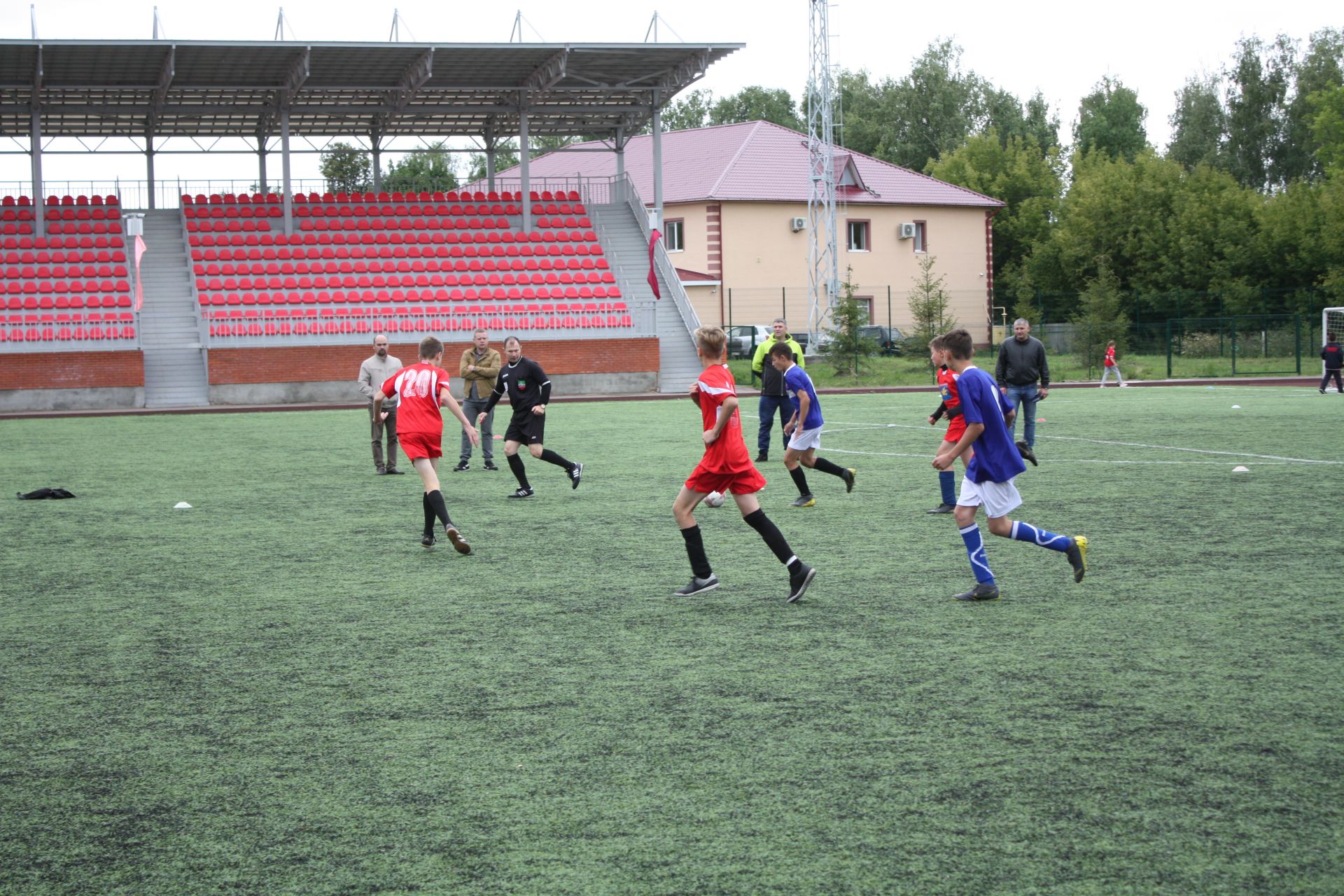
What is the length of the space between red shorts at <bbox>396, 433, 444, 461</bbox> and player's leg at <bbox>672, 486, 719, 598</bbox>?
115 inches

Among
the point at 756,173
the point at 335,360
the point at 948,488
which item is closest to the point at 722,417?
the point at 948,488

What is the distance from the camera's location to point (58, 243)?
33.7 m

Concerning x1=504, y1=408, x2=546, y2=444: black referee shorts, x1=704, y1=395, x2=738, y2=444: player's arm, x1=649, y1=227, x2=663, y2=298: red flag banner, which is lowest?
x1=504, y1=408, x2=546, y2=444: black referee shorts

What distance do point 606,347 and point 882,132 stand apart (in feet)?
141

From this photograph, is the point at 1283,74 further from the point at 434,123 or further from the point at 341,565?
the point at 341,565

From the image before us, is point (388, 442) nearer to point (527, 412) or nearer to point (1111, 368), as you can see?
point (527, 412)

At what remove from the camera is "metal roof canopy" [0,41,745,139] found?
3197 cm

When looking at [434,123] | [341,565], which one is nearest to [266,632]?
[341,565]

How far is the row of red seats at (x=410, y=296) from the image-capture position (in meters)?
32.8

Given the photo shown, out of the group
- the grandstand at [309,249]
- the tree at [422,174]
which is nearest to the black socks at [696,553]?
the grandstand at [309,249]

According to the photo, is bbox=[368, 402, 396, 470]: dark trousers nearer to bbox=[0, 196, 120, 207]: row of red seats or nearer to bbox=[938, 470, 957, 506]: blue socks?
bbox=[938, 470, 957, 506]: blue socks

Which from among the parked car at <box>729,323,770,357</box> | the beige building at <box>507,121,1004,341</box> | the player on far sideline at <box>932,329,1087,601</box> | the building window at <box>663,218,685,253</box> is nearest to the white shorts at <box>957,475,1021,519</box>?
the player on far sideline at <box>932,329,1087,601</box>

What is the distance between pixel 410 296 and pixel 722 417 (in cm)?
2686

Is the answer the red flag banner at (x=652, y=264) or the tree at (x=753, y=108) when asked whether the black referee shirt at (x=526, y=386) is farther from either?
the tree at (x=753, y=108)
